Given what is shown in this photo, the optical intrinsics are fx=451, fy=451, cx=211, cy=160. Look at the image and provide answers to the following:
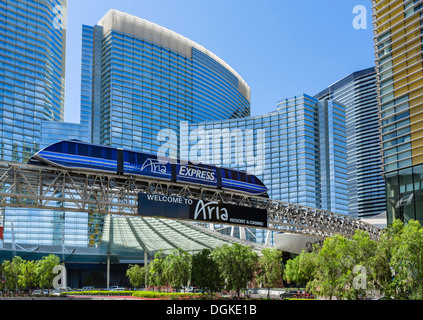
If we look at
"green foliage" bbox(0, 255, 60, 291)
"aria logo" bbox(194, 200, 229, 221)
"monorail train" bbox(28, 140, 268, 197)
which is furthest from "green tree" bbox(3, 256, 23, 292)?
"aria logo" bbox(194, 200, 229, 221)

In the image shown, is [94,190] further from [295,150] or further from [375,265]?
[295,150]

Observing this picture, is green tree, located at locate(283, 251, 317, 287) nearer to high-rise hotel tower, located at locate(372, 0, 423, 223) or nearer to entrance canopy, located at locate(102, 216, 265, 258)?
entrance canopy, located at locate(102, 216, 265, 258)

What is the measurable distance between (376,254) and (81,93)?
176 meters

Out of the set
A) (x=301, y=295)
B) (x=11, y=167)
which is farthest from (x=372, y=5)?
(x=11, y=167)

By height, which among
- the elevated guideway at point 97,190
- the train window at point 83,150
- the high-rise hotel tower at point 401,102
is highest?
the high-rise hotel tower at point 401,102

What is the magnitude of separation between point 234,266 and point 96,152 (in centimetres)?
2550

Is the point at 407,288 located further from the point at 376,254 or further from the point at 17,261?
the point at 17,261

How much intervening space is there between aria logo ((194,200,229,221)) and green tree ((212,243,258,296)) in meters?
14.3

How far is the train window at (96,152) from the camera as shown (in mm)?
38656

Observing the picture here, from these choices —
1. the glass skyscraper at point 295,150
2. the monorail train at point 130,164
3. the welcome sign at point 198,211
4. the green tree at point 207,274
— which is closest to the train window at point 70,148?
the monorail train at point 130,164

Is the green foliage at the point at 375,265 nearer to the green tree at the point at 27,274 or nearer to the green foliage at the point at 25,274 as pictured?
the green foliage at the point at 25,274

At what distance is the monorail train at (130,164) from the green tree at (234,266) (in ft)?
39.2

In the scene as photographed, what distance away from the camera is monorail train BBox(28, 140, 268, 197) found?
37.6 meters

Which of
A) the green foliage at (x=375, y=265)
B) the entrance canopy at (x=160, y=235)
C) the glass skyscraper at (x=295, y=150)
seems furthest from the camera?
the glass skyscraper at (x=295, y=150)
